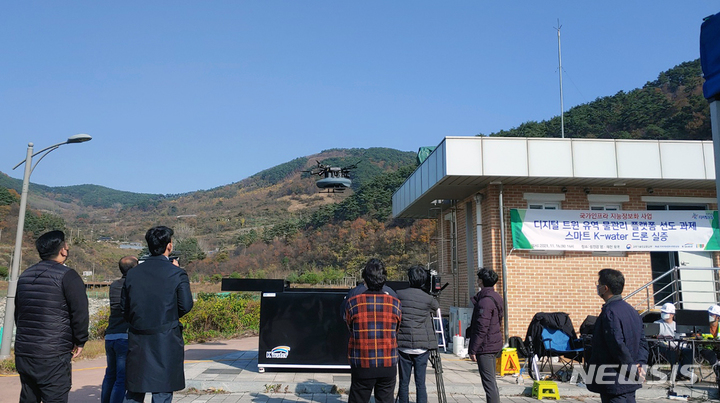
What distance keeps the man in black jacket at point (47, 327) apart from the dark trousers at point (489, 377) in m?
4.01

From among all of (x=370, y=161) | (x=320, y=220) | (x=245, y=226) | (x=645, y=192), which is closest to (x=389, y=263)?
(x=320, y=220)

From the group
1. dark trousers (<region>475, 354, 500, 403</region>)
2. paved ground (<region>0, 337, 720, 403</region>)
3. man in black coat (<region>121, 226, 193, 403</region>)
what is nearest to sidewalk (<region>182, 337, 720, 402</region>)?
paved ground (<region>0, 337, 720, 403</region>)

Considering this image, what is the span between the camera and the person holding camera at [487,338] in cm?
576

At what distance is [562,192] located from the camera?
11883 millimetres

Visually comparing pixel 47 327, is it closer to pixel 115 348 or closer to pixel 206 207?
pixel 115 348

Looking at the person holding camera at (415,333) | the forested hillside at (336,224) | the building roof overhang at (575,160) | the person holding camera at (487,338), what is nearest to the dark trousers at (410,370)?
the person holding camera at (415,333)

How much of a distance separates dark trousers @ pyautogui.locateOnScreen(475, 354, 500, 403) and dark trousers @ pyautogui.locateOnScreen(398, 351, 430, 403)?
73 centimetres

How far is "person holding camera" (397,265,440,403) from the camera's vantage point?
5.32 metres

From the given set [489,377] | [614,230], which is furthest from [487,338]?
[614,230]

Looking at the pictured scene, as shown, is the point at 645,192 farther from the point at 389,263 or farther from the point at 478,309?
the point at 389,263

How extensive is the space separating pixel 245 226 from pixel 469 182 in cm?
8160

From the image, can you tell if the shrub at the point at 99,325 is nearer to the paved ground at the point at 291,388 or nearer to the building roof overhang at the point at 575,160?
the paved ground at the point at 291,388

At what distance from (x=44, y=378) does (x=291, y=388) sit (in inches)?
160

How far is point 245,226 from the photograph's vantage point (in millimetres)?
90062
